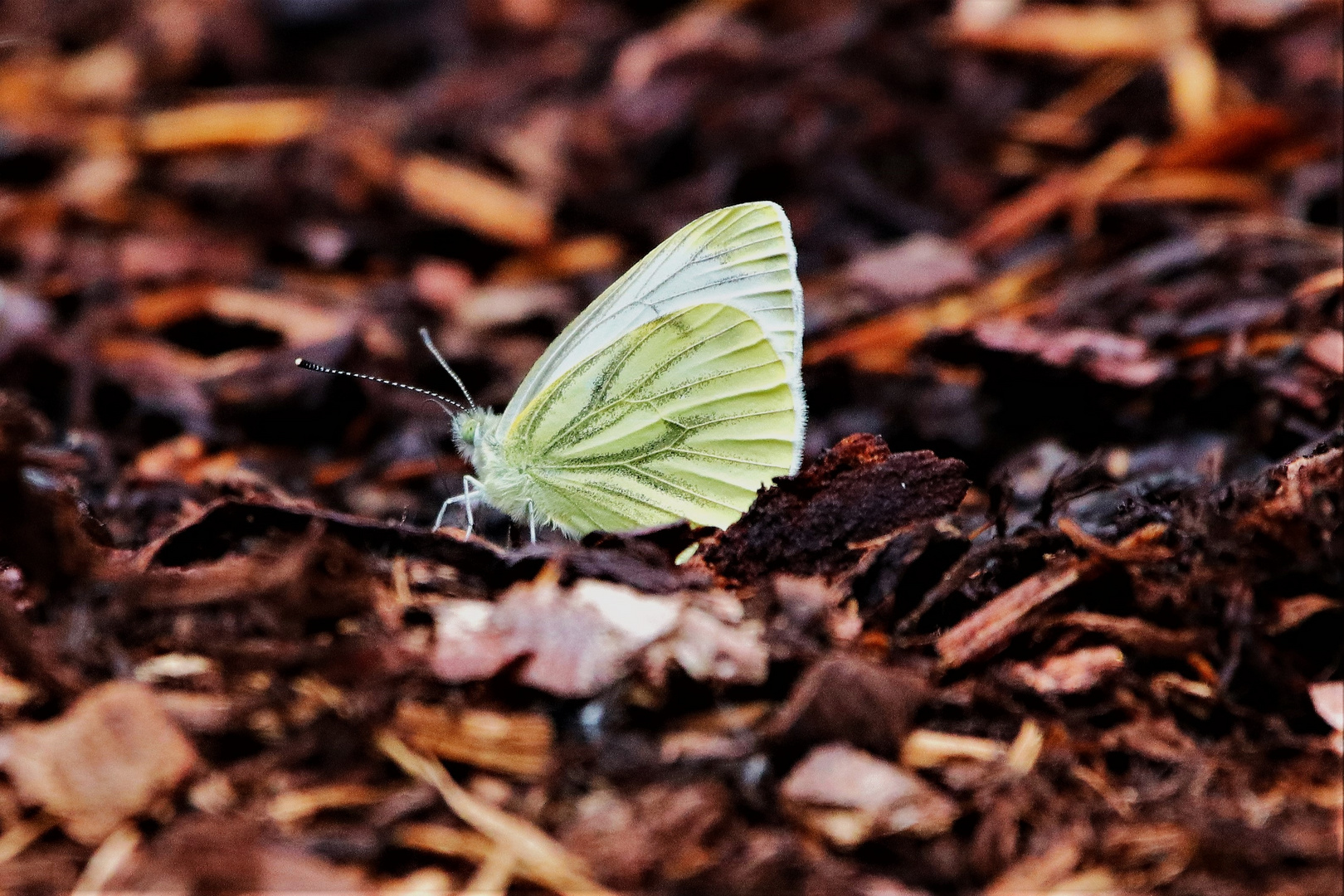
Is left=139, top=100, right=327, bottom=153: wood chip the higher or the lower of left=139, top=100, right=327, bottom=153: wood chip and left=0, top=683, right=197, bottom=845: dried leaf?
the higher

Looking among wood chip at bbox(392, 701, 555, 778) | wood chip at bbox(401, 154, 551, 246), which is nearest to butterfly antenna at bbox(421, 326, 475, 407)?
wood chip at bbox(401, 154, 551, 246)

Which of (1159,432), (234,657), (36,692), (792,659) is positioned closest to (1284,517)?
(792,659)

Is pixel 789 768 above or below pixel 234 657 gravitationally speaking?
below

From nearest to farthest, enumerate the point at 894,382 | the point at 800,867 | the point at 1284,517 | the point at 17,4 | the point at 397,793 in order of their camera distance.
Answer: the point at 800,867, the point at 397,793, the point at 1284,517, the point at 894,382, the point at 17,4

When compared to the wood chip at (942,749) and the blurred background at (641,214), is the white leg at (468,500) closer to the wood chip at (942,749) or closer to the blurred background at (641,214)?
the blurred background at (641,214)

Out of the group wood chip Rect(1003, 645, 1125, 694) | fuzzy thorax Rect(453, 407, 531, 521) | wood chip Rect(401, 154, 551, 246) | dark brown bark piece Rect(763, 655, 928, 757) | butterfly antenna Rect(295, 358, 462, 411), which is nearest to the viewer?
dark brown bark piece Rect(763, 655, 928, 757)

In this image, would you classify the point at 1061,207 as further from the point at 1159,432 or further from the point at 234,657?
the point at 234,657

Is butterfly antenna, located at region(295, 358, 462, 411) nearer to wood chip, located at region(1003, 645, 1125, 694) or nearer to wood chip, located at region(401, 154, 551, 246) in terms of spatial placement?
wood chip, located at region(401, 154, 551, 246)
